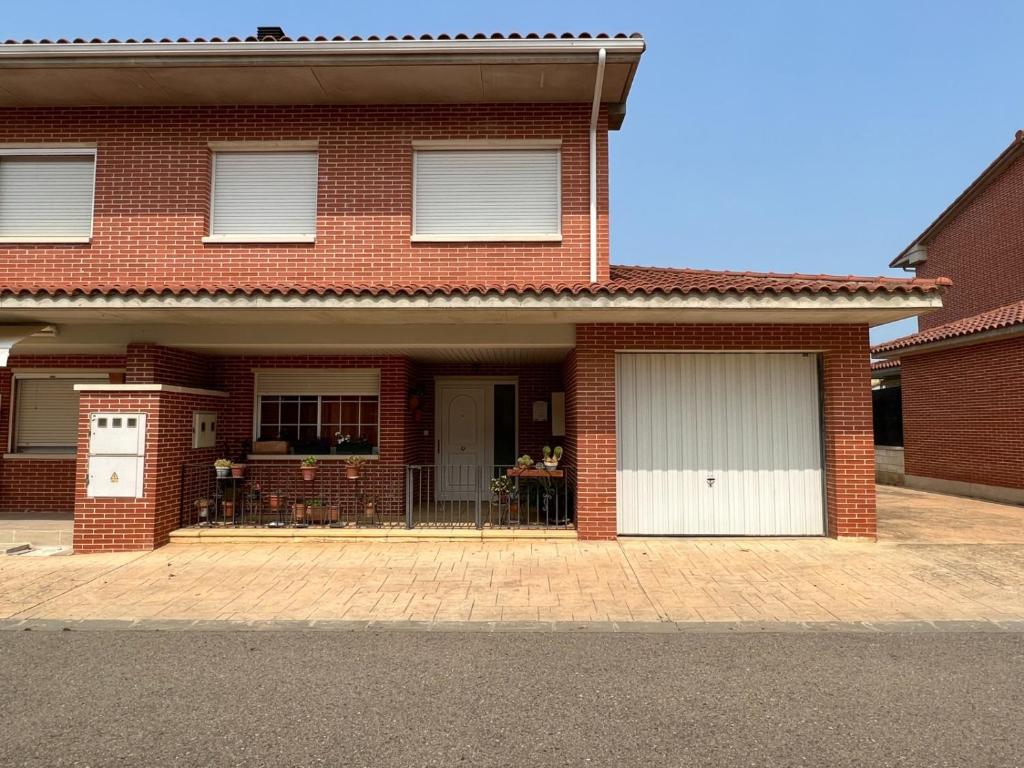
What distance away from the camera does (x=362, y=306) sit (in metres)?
6.93

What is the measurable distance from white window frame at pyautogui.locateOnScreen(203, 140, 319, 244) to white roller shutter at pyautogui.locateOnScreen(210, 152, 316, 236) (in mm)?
29

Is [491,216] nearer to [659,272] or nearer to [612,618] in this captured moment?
[659,272]

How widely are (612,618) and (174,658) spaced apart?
3310 millimetres

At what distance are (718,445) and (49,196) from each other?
10.5m

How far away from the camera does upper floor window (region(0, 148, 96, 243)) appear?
9375 millimetres

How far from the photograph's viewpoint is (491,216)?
9.30m

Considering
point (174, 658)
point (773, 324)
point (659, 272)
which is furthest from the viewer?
point (659, 272)

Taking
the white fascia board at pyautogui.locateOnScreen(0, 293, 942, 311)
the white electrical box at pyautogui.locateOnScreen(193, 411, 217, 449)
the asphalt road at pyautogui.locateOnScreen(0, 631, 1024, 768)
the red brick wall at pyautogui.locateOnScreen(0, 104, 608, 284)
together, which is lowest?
the asphalt road at pyautogui.locateOnScreen(0, 631, 1024, 768)

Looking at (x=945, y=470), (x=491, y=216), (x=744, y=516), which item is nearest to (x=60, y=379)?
(x=491, y=216)

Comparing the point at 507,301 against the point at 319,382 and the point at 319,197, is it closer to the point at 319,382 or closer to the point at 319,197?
the point at 319,197

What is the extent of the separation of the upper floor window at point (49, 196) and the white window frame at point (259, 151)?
1.81 meters

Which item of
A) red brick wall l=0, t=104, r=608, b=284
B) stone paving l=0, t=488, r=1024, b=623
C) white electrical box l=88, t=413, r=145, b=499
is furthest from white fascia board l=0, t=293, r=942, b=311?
stone paving l=0, t=488, r=1024, b=623

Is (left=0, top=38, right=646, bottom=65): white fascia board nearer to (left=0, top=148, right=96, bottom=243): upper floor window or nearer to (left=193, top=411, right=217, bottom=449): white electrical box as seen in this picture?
(left=0, top=148, right=96, bottom=243): upper floor window

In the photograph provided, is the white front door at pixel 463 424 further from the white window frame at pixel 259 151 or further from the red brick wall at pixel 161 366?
the red brick wall at pixel 161 366
